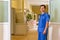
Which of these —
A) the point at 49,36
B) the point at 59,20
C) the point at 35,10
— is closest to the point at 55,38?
the point at 49,36

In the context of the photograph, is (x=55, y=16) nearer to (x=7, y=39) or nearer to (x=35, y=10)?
(x=7, y=39)

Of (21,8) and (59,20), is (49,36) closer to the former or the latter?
(59,20)

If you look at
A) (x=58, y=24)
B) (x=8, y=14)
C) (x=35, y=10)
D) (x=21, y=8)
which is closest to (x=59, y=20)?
(x=58, y=24)

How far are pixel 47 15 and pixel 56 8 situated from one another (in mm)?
379

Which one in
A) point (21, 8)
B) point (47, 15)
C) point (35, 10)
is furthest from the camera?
point (35, 10)

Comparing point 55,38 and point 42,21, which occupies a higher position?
point 42,21

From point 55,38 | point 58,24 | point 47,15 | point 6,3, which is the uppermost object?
point 6,3

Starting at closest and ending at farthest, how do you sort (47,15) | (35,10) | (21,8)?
(47,15), (21,8), (35,10)

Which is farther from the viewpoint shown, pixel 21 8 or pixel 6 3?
pixel 21 8

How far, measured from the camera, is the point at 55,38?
373 centimetres

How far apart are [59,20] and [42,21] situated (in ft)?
1.57

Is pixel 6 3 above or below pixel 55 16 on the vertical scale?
above

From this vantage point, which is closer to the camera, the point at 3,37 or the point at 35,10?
the point at 3,37

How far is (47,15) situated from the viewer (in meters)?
3.53
